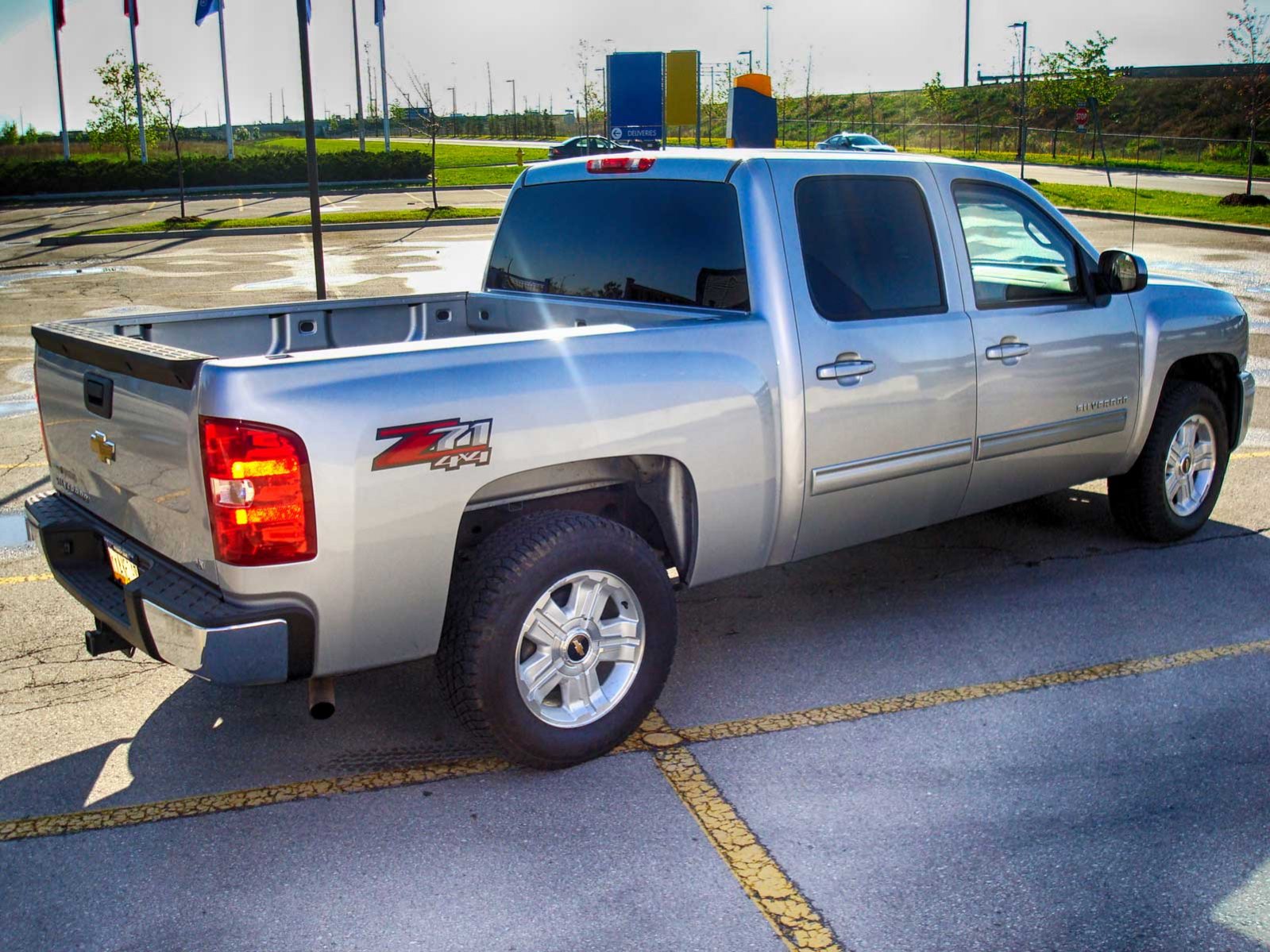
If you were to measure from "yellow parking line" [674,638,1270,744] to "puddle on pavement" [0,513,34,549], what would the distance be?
150 inches

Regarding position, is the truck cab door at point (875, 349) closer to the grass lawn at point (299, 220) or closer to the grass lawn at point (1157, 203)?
the grass lawn at point (1157, 203)

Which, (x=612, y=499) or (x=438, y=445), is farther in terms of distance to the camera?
(x=612, y=499)

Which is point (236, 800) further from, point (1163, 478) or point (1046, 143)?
point (1046, 143)

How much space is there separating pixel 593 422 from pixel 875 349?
1.32 metres

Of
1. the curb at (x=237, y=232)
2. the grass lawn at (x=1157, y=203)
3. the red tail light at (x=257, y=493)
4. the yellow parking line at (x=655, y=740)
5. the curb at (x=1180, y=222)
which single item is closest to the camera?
the red tail light at (x=257, y=493)

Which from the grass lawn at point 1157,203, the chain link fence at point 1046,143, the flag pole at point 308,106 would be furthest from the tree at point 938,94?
→ the flag pole at point 308,106

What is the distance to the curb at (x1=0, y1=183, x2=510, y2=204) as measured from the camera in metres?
36.3

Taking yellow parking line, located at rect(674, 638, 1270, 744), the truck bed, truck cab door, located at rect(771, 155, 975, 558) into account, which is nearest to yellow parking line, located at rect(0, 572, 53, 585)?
the truck bed

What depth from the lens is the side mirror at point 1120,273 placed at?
17.6 feet

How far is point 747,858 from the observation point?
339 centimetres

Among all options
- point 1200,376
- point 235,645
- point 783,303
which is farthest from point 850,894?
point 1200,376

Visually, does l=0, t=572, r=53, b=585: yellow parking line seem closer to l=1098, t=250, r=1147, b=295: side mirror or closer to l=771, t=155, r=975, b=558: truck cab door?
l=771, t=155, r=975, b=558: truck cab door

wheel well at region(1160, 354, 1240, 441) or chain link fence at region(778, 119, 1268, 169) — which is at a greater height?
chain link fence at region(778, 119, 1268, 169)

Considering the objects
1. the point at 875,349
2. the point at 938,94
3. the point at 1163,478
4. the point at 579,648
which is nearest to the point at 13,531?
the point at 579,648
